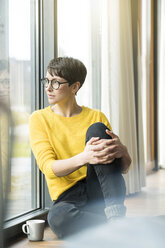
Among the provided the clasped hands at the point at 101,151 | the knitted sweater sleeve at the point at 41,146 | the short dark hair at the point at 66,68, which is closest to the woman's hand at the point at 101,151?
the clasped hands at the point at 101,151

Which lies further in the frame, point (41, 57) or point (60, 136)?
point (41, 57)

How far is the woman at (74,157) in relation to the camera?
1.51 m

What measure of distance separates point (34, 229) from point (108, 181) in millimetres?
374

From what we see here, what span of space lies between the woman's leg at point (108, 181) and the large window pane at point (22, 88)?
35 cm

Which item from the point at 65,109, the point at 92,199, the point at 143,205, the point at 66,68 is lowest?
the point at 143,205

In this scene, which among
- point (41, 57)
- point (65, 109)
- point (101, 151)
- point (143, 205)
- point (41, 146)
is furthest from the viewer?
point (143, 205)

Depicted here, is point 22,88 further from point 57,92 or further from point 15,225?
point 15,225

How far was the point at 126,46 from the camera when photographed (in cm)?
286

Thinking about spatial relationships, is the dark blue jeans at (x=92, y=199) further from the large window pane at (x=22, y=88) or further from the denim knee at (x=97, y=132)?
the large window pane at (x=22, y=88)

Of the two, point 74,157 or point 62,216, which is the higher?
point 74,157

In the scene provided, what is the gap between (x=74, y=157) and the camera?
1.54 m

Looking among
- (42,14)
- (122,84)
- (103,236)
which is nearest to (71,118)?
(103,236)

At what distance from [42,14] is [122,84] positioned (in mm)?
950

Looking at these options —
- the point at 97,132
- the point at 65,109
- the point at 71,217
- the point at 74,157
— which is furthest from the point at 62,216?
the point at 65,109
